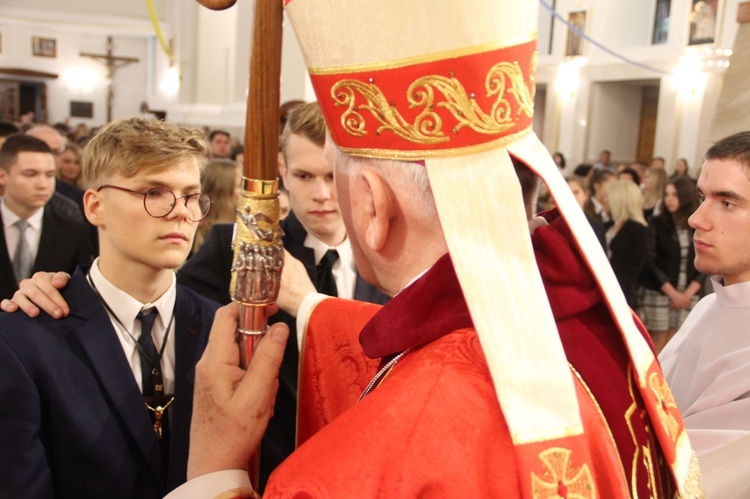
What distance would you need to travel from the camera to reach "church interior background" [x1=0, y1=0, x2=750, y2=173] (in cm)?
1271

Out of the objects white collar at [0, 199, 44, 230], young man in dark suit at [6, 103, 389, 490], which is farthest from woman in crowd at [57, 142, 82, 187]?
young man in dark suit at [6, 103, 389, 490]

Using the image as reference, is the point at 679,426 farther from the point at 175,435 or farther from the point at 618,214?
the point at 618,214

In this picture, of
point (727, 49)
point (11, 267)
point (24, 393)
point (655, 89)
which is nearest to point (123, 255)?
point (24, 393)

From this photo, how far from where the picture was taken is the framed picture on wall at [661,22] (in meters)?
15.1

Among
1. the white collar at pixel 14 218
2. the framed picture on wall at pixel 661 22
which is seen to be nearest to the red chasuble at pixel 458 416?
the white collar at pixel 14 218

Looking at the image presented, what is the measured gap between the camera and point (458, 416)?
994 millimetres

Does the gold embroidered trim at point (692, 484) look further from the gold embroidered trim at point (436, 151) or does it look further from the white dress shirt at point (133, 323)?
the white dress shirt at point (133, 323)

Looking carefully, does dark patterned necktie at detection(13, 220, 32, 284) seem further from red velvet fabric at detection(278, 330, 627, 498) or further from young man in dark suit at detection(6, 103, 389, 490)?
red velvet fabric at detection(278, 330, 627, 498)

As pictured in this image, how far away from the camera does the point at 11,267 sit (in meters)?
3.96

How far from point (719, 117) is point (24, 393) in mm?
3402

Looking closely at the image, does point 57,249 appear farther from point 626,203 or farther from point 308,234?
point 626,203

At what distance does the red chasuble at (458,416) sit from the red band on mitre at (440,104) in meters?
0.18

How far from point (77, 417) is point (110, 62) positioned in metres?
24.6

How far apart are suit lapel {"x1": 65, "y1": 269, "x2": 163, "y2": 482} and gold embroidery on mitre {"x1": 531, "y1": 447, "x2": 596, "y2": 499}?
1.04 m
